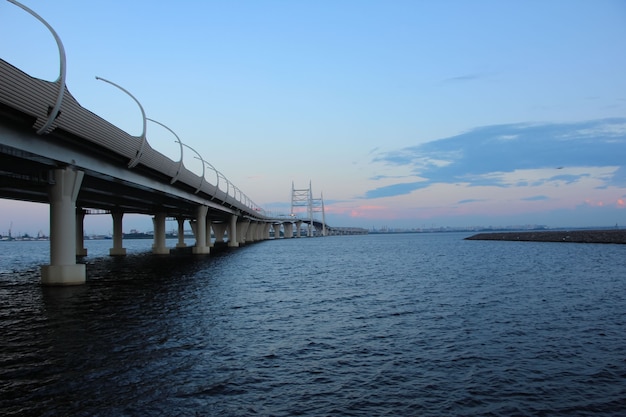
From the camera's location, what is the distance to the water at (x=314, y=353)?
10.6 m

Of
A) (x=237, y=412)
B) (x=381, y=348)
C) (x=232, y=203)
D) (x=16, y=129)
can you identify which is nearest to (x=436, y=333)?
(x=381, y=348)

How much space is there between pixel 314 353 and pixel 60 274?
78.9ft

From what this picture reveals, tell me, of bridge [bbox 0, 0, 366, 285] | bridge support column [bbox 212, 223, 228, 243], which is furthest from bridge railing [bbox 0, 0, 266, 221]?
bridge support column [bbox 212, 223, 228, 243]

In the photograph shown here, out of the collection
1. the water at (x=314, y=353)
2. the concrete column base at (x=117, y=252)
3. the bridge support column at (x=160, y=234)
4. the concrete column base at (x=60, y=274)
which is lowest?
the water at (x=314, y=353)

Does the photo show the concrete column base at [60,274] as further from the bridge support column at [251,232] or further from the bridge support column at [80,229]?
the bridge support column at [251,232]

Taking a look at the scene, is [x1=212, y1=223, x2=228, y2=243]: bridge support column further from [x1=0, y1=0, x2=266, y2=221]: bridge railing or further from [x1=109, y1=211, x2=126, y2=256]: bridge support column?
[x1=0, y1=0, x2=266, y2=221]: bridge railing

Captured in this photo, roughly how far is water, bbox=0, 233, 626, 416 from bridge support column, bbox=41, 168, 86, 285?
2.23m

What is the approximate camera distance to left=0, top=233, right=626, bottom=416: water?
10625 millimetres

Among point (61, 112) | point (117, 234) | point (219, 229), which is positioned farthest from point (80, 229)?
point (219, 229)

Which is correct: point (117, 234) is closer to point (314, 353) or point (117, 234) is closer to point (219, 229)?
point (314, 353)

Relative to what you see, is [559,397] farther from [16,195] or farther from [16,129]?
[16,195]

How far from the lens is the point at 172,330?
1855 centimetres

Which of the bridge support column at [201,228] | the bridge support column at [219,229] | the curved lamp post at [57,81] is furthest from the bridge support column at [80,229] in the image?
the bridge support column at [219,229]

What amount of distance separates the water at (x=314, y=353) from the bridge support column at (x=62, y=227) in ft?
7.32
